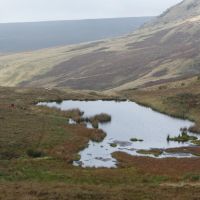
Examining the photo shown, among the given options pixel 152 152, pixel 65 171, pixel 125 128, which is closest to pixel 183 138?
pixel 152 152

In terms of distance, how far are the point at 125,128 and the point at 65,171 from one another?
30117mm

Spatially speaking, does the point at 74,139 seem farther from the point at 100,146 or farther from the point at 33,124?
the point at 33,124

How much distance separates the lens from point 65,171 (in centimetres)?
4541

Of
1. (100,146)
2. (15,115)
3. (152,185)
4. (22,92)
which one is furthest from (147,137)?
(22,92)

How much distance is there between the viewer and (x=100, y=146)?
62.2 meters

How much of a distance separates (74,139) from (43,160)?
1336 cm

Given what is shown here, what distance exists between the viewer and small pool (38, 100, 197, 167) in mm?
57000

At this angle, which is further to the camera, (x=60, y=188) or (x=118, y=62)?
(x=118, y=62)

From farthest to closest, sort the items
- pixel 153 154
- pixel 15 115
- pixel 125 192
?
pixel 15 115
pixel 153 154
pixel 125 192

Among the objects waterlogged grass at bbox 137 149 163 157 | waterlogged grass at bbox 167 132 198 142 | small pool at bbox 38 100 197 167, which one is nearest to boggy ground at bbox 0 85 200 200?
small pool at bbox 38 100 197 167

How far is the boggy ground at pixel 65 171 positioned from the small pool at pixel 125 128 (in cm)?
208

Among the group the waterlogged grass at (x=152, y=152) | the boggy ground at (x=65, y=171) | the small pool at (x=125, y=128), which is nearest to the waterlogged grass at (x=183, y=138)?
the small pool at (x=125, y=128)

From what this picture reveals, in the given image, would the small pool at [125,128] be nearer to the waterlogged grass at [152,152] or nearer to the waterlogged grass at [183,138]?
the waterlogged grass at [152,152]

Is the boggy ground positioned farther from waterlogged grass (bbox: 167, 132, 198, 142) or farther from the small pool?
waterlogged grass (bbox: 167, 132, 198, 142)
